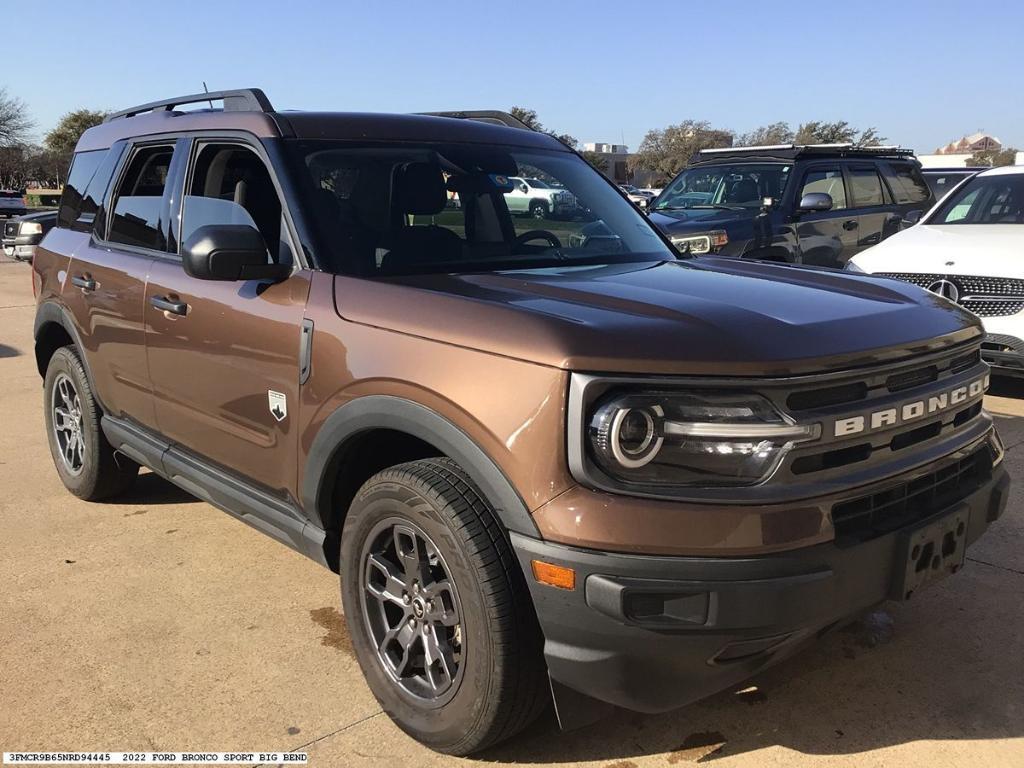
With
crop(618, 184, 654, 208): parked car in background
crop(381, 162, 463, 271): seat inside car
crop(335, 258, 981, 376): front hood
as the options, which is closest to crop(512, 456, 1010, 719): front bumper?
crop(335, 258, 981, 376): front hood

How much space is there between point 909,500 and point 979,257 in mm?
4769

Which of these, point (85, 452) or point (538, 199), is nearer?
point (538, 199)

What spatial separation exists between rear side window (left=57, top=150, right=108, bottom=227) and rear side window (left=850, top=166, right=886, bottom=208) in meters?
7.39

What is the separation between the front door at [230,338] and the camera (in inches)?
115

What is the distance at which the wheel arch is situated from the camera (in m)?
2.20

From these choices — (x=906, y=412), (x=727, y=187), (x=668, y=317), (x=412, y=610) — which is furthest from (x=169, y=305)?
(x=727, y=187)

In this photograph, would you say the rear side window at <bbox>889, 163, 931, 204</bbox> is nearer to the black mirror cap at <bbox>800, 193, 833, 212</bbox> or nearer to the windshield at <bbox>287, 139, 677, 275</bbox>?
the black mirror cap at <bbox>800, 193, 833, 212</bbox>

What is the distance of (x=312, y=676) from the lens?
9.91 ft

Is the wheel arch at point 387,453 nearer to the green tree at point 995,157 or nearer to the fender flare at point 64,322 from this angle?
the fender flare at point 64,322

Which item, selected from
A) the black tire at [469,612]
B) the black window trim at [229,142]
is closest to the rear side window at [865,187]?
the black window trim at [229,142]

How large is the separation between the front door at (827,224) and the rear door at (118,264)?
20.5 feet

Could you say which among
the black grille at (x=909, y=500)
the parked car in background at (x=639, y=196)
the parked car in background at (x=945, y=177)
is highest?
the parked car in background at (x=945, y=177)

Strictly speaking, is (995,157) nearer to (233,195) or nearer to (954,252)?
(954,252)

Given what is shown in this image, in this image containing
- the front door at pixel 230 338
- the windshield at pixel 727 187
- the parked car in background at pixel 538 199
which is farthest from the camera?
the windshield at pixel 727 187
